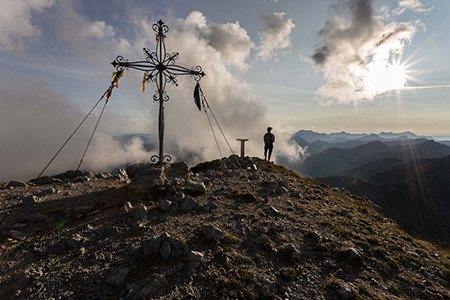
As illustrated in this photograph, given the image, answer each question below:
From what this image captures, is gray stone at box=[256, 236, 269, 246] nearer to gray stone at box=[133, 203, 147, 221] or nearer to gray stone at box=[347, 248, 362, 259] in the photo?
gray stone at box=[347, 248, 362, 259]

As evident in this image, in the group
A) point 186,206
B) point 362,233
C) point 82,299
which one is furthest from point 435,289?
point 82,299

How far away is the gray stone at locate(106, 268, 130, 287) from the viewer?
5133mm

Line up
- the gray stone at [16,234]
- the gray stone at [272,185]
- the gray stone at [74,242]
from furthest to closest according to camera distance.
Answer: the gray stone at [272,185] → the gray stone at [16,234] → the gray stone at [74,242]

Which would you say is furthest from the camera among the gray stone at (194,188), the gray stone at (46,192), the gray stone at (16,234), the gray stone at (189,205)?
the gray stone at (194,188)

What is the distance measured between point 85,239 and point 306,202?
40.2ft

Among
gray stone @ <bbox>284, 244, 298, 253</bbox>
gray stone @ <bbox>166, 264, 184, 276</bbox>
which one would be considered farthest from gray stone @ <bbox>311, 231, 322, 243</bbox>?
gray stone @ <bbox>166, 264, 184, 276</bbox>

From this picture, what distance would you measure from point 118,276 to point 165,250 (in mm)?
1380

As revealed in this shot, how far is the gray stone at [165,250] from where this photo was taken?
6051 mm

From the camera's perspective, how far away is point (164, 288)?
5.10m

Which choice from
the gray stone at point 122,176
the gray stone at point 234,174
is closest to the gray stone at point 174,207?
the gray stone at point 122,176

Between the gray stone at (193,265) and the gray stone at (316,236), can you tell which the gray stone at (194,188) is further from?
the gray stone at (316,236)

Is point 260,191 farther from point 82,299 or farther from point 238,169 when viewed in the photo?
point 82,299

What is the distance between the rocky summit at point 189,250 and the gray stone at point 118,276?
3 cm

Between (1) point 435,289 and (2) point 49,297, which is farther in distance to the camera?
(1) point 435,289
